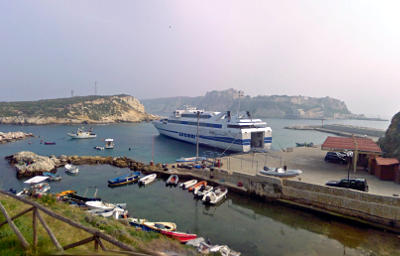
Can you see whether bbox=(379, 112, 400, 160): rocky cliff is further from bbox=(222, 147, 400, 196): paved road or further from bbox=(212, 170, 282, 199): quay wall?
bbox=(212, 170, 282, 199): quay wall

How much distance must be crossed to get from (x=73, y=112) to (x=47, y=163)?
90.3 m

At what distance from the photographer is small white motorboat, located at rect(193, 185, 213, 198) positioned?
21916mm

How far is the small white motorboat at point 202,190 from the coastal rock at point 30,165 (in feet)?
63.5

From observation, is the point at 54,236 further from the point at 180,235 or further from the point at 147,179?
the point at 147,179

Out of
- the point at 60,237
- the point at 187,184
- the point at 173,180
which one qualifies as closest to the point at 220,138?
the point at 173,180

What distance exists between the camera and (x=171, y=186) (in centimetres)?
2534

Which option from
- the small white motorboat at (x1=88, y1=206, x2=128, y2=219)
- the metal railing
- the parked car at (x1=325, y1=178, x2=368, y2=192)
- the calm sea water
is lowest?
the calm sea water

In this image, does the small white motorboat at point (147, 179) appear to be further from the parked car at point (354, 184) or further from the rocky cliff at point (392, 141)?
the rocky cliff at point (392, 141)

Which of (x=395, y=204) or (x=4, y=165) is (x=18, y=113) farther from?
(x=395, y=204)

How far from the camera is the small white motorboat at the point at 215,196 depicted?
20688 mm

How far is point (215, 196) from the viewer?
21.1 meters

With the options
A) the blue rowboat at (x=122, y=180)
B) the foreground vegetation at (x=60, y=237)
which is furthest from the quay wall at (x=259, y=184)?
the foreground vegetation at (x=60, y=237)

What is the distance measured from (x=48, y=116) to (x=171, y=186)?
324ft

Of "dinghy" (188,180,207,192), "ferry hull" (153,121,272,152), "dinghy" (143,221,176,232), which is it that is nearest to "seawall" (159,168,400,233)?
"dinghy" (188,180,207,192)
